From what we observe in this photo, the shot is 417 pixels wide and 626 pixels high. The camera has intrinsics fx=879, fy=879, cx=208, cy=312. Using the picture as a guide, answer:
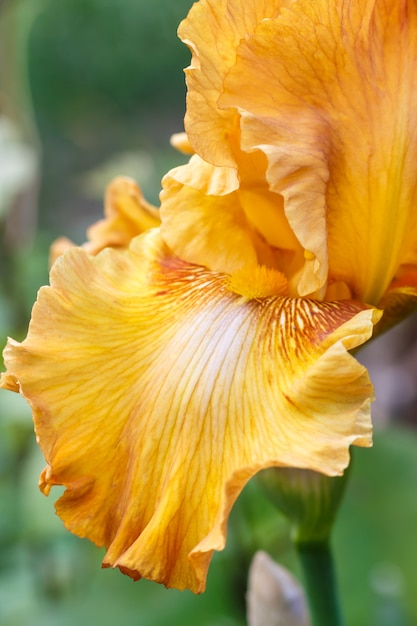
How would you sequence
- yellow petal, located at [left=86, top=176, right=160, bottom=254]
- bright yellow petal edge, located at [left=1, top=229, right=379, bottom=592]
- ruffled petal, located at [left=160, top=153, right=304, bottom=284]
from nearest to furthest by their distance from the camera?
bright yellow petal edge, located at [left=1, top=229, right=379, bottom=592] < ruffled petal, located at [left=160, top=153, right=304, bottom=284] < yellow petal, located at [left=86, top=176, right=160, bottom=254]

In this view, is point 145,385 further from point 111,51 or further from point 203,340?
point 111,51

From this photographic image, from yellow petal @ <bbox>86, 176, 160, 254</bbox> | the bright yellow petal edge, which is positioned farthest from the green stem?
yellow petal @ <bbox>86, 176, 160, 254</bbox>

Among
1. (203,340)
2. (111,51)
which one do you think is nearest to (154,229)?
(203,340)

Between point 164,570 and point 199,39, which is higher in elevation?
point 199,39

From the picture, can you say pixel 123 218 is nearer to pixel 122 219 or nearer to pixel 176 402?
pixel 122 219

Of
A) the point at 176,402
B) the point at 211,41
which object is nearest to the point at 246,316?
the point at 176,402

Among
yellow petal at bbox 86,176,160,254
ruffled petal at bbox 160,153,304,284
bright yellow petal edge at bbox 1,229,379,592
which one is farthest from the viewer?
yellow petal at bbox 86,176,160,254

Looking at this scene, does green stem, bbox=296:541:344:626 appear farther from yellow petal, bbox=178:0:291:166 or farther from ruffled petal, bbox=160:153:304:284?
yellow petal, bbox=178:0:291:166
